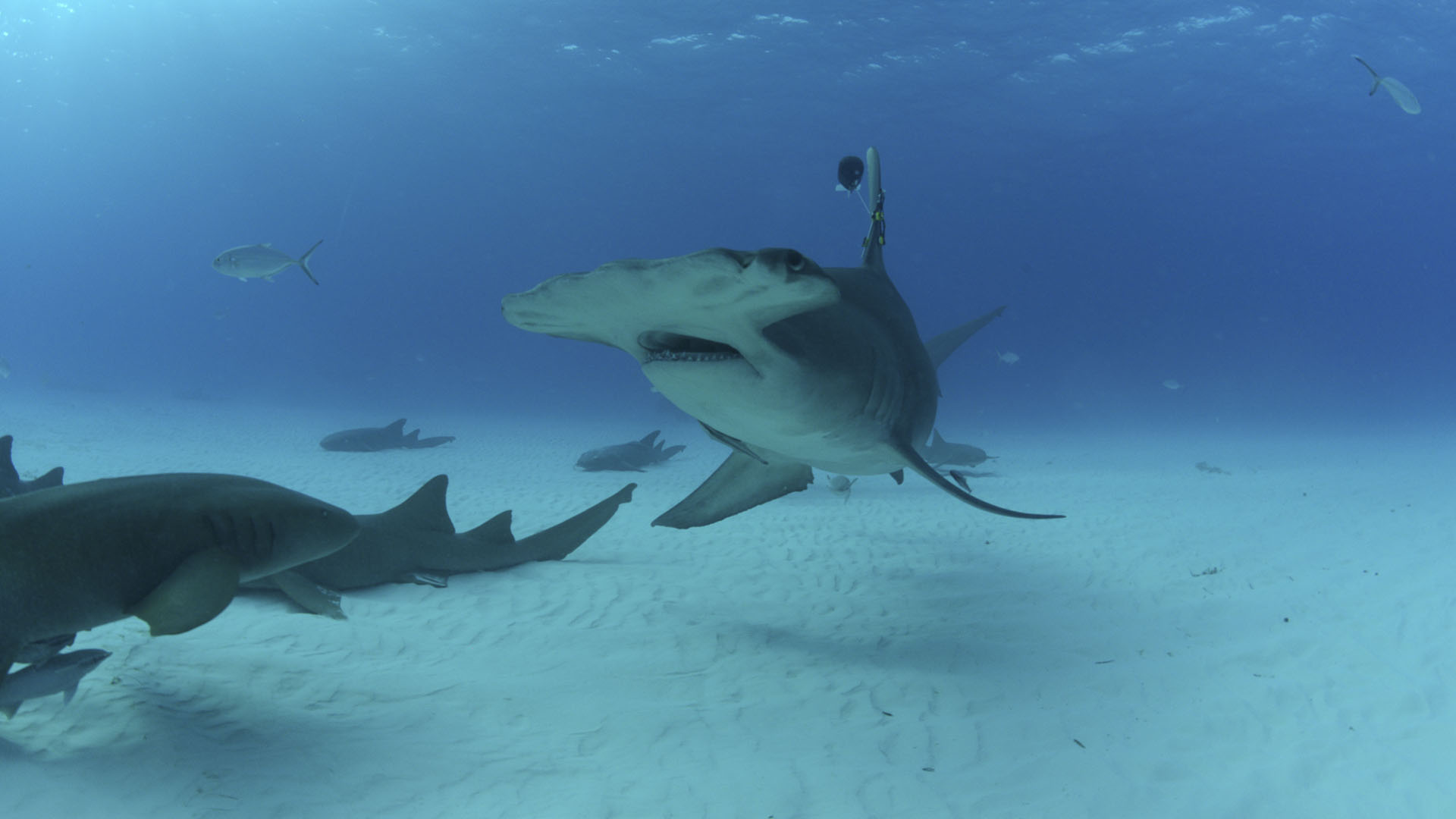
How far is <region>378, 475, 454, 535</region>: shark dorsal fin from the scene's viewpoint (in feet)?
18.9

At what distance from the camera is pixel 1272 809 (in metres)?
2.71

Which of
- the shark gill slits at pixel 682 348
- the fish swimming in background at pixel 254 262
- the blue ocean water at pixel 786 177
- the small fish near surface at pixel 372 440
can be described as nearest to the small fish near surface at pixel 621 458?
the small fish near surface at pixel 372 440

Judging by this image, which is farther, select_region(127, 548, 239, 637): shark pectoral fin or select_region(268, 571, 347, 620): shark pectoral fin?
select_region(268, 571, 347, 620): shark pectoral fin

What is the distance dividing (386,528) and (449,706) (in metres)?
2.58

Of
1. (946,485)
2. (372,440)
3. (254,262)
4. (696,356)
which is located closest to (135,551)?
(696,356)

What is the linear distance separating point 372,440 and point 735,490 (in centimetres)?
1494

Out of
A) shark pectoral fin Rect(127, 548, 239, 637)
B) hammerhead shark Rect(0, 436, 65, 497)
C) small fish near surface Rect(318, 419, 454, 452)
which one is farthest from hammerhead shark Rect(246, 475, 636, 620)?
small fish near surface Rect(318, 419, 454, 452)

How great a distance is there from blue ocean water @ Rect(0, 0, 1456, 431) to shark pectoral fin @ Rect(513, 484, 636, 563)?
901 inches

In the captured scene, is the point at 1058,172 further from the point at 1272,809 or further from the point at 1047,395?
the point at 1272,809

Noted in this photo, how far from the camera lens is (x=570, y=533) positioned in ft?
22.4

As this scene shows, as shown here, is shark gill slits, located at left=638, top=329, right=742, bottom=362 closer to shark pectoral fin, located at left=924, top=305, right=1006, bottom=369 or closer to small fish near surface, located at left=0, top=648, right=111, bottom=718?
small fish near surface, located at left=0, top=648, right=111, bottom=718

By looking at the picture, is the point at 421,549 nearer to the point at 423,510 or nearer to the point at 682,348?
the point at 423,510

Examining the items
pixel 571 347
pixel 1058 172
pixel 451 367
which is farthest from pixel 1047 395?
pixel 451 367

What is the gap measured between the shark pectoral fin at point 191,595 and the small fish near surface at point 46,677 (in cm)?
30
